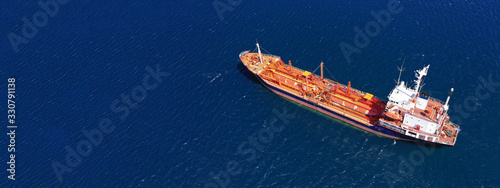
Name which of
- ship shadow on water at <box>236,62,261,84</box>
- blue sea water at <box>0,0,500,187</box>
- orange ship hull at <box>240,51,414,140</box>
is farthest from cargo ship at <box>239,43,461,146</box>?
blue sea water at <box>0,0,500,187</box>

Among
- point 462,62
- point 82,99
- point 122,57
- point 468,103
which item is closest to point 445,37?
point 462,62

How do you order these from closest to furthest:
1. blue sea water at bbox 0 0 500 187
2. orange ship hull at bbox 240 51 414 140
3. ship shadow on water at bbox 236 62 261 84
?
1. blue sea water at bbox 0 0 500 187
2. orange ship hull at bbox 240 51 414 140
3. ship shadow on water at bbox 236 62 261 84

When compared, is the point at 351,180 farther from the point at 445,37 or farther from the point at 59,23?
the point at 59,23

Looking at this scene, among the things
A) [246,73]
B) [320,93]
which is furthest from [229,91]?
[320,93]

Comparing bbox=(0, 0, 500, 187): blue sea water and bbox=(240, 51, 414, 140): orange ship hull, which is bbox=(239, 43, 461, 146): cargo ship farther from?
bbox=(0, 0, 500, 187): blue sea water

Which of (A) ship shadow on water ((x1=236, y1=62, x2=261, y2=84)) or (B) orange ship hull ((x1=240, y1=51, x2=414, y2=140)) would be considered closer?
(B) orange ship hull ((x1=240, y1=51, x2=414, y2=140))

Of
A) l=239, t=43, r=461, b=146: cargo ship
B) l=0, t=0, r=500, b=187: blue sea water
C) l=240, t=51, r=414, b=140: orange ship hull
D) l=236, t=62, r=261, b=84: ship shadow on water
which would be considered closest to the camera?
l=0, t=0, r=500, b=187: blue sea water

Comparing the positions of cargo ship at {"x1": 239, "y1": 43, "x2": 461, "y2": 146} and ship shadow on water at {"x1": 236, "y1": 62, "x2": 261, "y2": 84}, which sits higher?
ship shadow on water at {"x1": 236, "y1": 62, "x2": 261, "y2": 84}

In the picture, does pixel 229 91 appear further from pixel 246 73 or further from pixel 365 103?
pixel 365 103

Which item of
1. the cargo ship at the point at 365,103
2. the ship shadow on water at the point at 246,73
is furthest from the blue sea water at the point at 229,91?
the cargo ship at the point at 365,103
